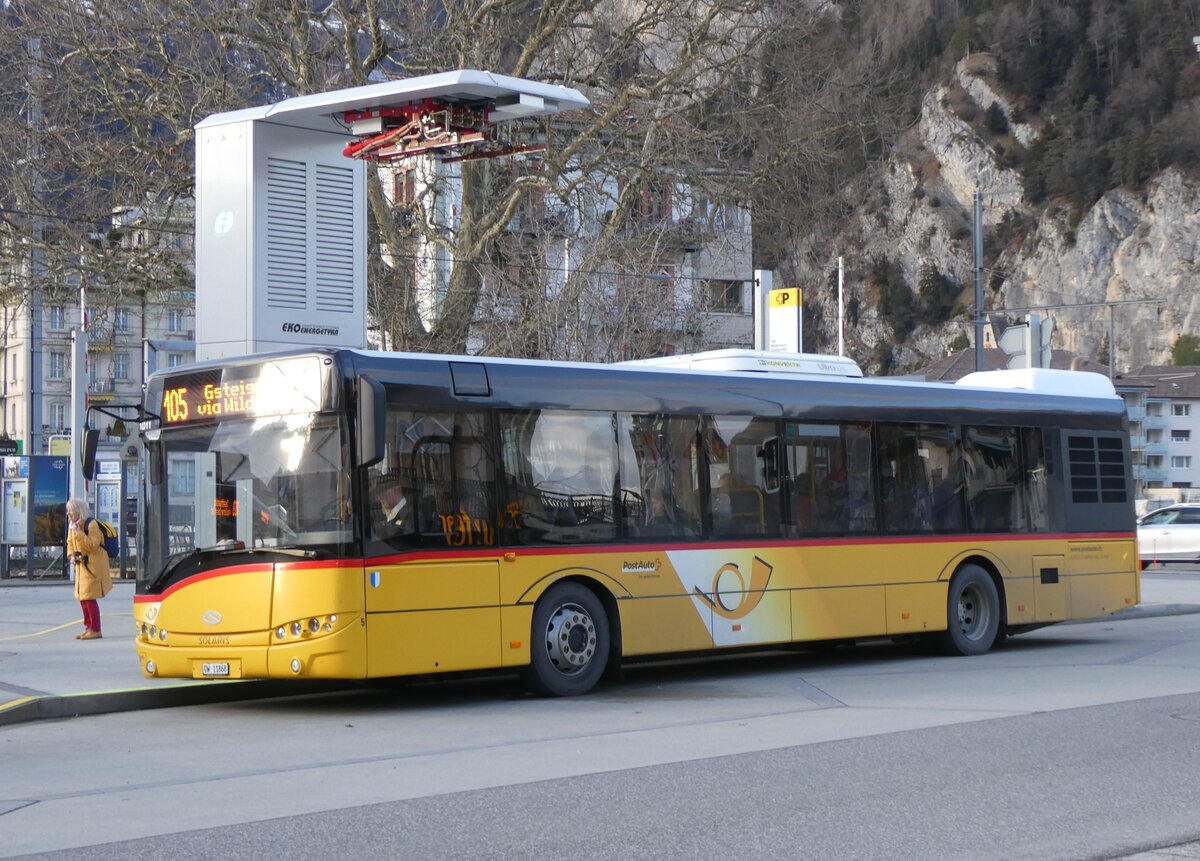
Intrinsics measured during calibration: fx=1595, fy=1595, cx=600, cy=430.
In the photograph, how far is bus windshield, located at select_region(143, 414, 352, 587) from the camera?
39.5 feet

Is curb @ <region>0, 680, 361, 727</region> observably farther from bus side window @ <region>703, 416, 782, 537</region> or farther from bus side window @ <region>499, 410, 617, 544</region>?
bus side window @ <region>703, 416, 782, 537</region>

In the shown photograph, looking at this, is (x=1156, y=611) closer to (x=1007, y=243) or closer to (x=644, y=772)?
(x=644, y=772)

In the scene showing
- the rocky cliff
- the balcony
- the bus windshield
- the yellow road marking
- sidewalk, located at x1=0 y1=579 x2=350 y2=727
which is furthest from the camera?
the rocky cliff

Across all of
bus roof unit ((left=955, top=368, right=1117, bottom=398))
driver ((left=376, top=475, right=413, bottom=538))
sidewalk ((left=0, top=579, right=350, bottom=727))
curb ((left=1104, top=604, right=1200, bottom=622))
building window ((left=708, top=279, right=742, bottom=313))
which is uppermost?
building window ((left=708, top=279, right=742, bottom=313))

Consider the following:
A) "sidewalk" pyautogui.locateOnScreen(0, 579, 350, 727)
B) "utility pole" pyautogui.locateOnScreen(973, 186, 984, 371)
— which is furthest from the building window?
"sidewalk" pyautogui.locateOnScreen(0, 579, 350, 727)

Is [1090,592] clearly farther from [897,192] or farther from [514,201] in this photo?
[897,192]

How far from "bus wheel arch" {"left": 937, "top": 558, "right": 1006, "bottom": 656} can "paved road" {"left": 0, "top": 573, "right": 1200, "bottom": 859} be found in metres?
2.11

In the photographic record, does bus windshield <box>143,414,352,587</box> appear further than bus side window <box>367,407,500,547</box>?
No

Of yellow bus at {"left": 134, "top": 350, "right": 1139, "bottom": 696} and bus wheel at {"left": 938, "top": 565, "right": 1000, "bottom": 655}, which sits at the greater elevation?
yellow bus at {"left": 134, "top": 350, "right": 1139, "bottom": 696}

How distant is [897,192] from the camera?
154750 millimetres

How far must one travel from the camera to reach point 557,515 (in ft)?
44.1

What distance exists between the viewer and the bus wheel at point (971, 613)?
55.5 ft

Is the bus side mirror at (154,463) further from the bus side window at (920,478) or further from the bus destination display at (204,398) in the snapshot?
the bus side window at (920,478)

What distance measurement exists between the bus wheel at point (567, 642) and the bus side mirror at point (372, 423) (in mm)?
2237
